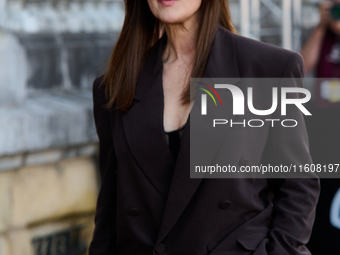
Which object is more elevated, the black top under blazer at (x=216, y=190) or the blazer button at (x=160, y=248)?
the black top under blazer at (x=216, y=190)

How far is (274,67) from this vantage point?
219cm

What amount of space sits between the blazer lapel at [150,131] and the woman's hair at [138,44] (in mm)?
44

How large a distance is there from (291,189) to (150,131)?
0.58 m

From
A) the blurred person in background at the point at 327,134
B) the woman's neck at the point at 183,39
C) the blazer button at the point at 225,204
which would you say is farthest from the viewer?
the blurred person in background at the point at 327,134

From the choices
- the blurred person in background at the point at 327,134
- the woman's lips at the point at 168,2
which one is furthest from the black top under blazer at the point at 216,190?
the blurred person in background at the point at 327,134

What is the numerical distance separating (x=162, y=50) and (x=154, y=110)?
33cm

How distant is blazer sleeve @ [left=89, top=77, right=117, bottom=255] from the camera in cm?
247

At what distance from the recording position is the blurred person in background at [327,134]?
3.39m

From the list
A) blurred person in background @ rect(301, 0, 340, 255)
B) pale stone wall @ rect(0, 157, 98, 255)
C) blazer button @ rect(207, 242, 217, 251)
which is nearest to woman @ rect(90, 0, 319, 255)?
blazer button @ rect(207, 242, 217, 251)

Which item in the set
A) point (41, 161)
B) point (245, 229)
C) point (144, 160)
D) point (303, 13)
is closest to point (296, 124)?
point (245, 229)

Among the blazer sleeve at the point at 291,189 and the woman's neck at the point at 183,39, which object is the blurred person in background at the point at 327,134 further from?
the woman's neck at the point at 183,39

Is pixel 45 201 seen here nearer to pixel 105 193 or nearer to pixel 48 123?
pixel 48 123

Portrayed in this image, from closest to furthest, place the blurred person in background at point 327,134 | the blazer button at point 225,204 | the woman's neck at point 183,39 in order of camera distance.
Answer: the blazer button at point 225,204
the woman's neck at point 183,39
the blurred person in background at point 327,134

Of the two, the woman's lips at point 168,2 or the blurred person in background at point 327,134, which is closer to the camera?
the woman's lips at point 168,2
